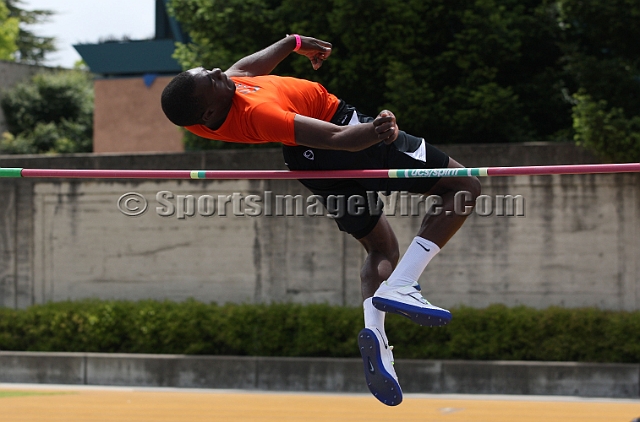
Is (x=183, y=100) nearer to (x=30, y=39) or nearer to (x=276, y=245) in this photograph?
(x=276, y=245)

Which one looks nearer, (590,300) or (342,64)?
(590,300)

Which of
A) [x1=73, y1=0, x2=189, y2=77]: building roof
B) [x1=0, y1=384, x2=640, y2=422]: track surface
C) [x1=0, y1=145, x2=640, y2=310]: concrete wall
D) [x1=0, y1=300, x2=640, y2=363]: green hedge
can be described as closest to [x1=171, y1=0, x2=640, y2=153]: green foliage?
[x1=0, y1=145, x2=640, y2=310]: concrete wall

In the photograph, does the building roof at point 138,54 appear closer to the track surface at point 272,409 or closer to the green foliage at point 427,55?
the green foliage at point 427,55

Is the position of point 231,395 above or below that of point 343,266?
below

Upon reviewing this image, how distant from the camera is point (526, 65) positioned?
12.5 m

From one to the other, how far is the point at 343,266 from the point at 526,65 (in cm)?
460

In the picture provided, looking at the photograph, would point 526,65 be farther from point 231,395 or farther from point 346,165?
point 346,165

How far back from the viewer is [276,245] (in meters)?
10.5

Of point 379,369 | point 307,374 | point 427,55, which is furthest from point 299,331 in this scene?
point 379,369

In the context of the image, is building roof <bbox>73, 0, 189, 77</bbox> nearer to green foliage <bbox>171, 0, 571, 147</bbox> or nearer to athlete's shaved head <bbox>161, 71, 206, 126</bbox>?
green foliage <bbox>171, 0, 571, 147</bbox>

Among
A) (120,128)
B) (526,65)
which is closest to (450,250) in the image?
(526,65)

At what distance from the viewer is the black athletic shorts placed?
479cm

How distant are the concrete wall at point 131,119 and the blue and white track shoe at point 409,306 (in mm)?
14288

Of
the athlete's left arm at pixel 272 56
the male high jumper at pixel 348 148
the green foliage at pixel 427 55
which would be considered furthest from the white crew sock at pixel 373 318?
the green foliage at pixel 427 55
